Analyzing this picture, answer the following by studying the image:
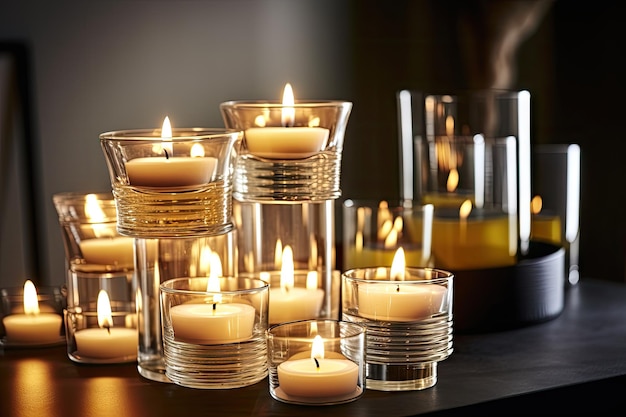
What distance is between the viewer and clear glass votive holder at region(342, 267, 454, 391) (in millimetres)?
1010

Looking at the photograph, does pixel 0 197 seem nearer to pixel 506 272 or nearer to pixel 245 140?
pixel 245 140

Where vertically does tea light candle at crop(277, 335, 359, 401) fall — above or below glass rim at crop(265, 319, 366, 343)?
below

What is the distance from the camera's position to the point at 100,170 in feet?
5.70

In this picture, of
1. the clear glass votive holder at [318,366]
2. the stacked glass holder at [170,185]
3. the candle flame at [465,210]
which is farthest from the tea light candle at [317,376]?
the candle flame at [465,210]

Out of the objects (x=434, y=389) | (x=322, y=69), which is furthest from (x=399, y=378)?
(x=322, y=69)

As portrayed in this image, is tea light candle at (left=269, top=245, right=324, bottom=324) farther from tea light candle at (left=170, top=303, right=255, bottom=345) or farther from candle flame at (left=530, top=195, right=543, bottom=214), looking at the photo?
candle flame at (left=530, top=195, right=543, bottom=214)

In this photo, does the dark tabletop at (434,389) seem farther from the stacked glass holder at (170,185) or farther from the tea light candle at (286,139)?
the tea light candle at (286,139)

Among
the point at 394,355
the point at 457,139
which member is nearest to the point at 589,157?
the point at 457,139

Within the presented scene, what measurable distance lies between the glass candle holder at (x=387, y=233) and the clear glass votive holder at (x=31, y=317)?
378mm

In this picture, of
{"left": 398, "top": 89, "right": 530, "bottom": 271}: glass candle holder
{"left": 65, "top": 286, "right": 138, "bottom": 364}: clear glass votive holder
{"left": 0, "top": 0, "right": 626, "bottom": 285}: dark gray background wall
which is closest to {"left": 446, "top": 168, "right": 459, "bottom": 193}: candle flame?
{"left": 398, "top": 89, "right": 530, "bottom": 271}: glass candle holder

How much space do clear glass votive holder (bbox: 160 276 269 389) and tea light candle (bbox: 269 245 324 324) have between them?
111mm

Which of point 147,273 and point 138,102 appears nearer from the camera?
point 147,273

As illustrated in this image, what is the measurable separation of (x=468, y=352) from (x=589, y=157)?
122 centimetres

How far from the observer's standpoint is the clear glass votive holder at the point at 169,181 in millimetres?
1001
